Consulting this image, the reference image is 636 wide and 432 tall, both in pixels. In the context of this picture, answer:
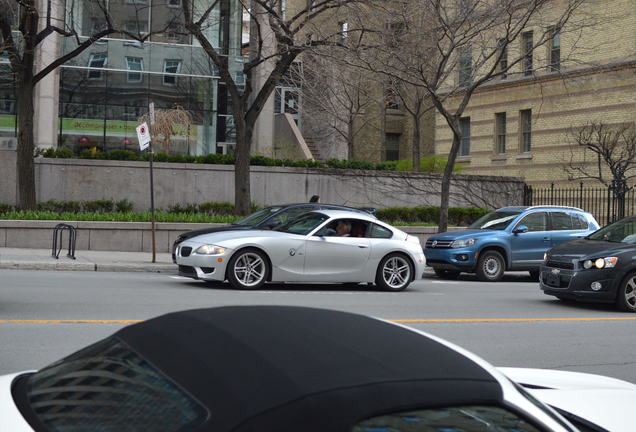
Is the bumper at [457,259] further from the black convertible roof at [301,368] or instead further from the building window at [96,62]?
the building window at [96,62]

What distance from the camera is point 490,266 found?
20.4 m

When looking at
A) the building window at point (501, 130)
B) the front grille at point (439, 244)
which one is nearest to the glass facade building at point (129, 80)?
the building window at point (501, 130)

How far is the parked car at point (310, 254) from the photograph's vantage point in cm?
1528

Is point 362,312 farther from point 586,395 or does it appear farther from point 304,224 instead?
point 586,395

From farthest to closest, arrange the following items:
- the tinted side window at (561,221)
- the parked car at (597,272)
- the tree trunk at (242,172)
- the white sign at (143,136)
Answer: the tree trunk at (242,172) < the tinted side window at (561,221) < the white sign at (143,136) < the parked car at (597,272)

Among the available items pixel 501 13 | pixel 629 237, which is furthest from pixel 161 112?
pixel 629 237

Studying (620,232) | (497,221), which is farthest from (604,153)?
(620,232)

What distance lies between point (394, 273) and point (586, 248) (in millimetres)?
3823

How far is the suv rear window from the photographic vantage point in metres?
2.58

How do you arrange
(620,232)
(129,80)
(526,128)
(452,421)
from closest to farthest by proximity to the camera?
(452,421) → (620,232) → (129,80) → (526,128)


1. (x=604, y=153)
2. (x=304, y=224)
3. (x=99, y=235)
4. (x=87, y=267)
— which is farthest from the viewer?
(x=604, y=153)

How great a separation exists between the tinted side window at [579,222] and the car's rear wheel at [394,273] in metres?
6.09

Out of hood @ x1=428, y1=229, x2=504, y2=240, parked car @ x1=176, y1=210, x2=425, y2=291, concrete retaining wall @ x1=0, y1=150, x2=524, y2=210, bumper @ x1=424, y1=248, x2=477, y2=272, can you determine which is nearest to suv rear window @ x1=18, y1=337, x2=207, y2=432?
parked car @ x1=176, y1=210, x2=425, y2=291

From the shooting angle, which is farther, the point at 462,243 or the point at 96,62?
the point at 96,62
